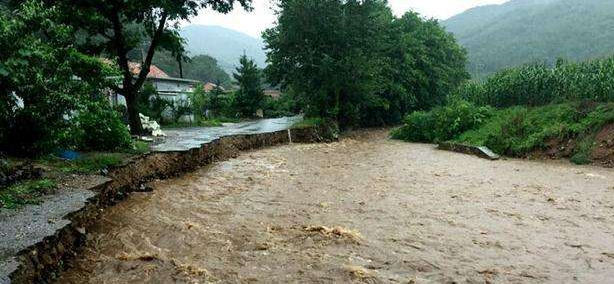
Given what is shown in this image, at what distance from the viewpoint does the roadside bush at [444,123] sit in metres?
22.0

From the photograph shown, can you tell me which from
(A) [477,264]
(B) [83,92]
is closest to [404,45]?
(B) [83,92]

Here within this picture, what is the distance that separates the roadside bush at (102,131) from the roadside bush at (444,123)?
1562cm

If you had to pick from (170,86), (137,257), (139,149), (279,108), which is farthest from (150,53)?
(279,108)

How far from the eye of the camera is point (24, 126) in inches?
361

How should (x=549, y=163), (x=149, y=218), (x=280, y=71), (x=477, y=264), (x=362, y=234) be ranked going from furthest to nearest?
(x=280, y=71) → (x=549, y=163) → (x=149, y=218) → (x=362, y=234) → (x=477, y=264)

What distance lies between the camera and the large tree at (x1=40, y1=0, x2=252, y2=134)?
14.0 m

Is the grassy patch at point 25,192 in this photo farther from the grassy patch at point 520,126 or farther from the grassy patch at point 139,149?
the grassy patch at point 520,126

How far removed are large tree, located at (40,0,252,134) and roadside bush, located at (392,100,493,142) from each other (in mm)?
11226

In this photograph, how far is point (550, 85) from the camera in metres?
20.2

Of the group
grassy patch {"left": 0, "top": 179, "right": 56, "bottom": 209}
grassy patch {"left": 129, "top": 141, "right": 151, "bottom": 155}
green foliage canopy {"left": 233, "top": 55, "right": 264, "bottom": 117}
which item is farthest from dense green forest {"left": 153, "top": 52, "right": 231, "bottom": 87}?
grassy patch {"left": 0, "top": 179, "right": 56, "bottom": 209}

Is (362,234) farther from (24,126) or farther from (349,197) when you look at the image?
(24,126)

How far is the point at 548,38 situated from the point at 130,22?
8495 centimetres

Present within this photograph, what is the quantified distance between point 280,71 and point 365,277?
22.8 meters

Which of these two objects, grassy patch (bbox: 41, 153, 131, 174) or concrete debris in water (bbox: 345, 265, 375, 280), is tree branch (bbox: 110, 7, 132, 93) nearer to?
grassy patch (bbox: 41, 153, 131, 174)
